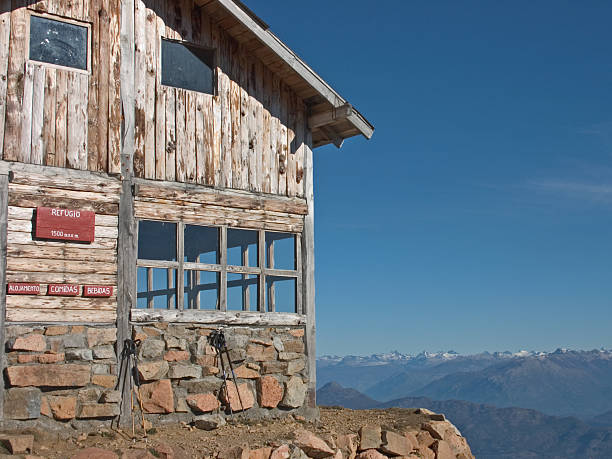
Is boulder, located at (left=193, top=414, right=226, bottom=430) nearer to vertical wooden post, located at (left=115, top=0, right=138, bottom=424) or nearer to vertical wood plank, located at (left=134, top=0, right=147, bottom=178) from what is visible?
vertical wooden post, located at (left=115, top=0, right=138, bottom=424)

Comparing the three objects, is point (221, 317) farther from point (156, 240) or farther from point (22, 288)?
point (22, 288)

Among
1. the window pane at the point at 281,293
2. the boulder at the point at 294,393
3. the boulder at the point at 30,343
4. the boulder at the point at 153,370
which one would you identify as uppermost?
the window pane at the point at 281,293

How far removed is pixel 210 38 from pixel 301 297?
5.54 m

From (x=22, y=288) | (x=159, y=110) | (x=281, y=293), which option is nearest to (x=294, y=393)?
(x=281, y=293)

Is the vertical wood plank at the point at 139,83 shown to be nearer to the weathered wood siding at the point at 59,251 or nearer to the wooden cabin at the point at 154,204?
the wooden cabin at the point at 154,204

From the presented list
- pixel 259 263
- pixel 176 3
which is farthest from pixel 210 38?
pixel 259 263

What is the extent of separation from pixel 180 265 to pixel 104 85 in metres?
3.54

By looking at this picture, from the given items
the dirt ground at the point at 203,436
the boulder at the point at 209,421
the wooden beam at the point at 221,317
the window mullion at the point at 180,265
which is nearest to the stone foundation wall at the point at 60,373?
the dirt ground at the point at 203,436

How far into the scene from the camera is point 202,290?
53.3ft

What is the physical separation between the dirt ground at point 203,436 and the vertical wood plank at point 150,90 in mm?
4662

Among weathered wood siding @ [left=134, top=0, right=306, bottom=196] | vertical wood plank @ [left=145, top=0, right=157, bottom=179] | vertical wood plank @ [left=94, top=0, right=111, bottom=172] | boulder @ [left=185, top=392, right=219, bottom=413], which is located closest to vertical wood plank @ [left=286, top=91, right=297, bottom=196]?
weathered wood siding @ [left=134, top=0, right=306, bottom=196]

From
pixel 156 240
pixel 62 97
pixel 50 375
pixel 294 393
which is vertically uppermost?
pixel 62 97

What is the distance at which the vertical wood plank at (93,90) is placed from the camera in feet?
48.6

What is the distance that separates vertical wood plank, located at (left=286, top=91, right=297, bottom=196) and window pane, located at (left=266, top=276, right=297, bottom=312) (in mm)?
1810
